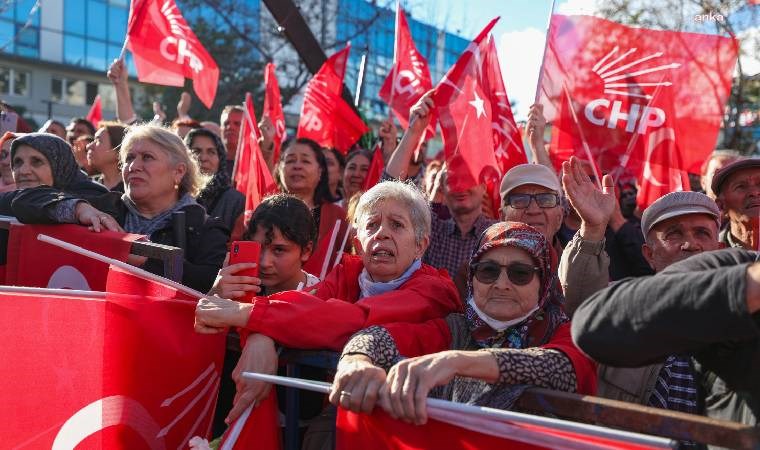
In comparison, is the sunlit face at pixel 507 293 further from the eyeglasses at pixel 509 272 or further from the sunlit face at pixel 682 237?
the sunlit face at pixel 682 237

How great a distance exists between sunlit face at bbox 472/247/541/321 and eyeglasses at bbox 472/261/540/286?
1 cm

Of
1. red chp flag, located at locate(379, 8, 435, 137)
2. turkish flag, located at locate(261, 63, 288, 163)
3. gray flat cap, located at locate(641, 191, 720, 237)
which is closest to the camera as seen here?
gray flat cap, located at locate(641, 191, 720, 237)

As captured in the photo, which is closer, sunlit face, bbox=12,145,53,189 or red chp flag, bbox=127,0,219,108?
sunlit face, bbox=12,145,53,189

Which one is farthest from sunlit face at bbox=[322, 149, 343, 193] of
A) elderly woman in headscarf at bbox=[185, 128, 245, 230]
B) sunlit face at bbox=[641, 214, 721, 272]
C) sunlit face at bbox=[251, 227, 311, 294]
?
sunlit face at bbox=[641, 214, 721, 272]

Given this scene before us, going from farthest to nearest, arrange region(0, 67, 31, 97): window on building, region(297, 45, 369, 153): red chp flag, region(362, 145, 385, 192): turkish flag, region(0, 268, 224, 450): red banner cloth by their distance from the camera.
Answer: region(0, 67, 31, 97): window on building → region(297, 45, 369, 153): red chp flag → region(362, 145, 385, 192): turkish flag → region(0, 268, 224, 450): red banner cloth

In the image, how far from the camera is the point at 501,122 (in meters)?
5.49

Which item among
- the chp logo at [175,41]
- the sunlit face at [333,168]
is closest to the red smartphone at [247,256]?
the sunlit face at [333,168]

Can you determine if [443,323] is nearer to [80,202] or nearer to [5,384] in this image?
[5,384]

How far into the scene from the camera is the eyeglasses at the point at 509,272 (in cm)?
266

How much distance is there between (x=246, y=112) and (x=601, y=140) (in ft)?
9.19

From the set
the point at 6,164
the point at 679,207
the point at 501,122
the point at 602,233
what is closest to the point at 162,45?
the point at 6,164

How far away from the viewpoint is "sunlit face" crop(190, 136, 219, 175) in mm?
6027

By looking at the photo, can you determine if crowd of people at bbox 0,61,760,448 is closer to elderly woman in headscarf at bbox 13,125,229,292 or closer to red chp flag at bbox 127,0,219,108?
elderly woman in headscarf at bbox 13,125,229,292

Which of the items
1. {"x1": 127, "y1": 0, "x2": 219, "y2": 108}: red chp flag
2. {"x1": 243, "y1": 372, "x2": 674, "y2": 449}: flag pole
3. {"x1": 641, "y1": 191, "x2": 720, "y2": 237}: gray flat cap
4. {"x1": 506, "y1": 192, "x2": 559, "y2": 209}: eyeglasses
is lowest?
{"x1": 243, "y1": 372, "x2": 674, "y2": 449}: flag pole
